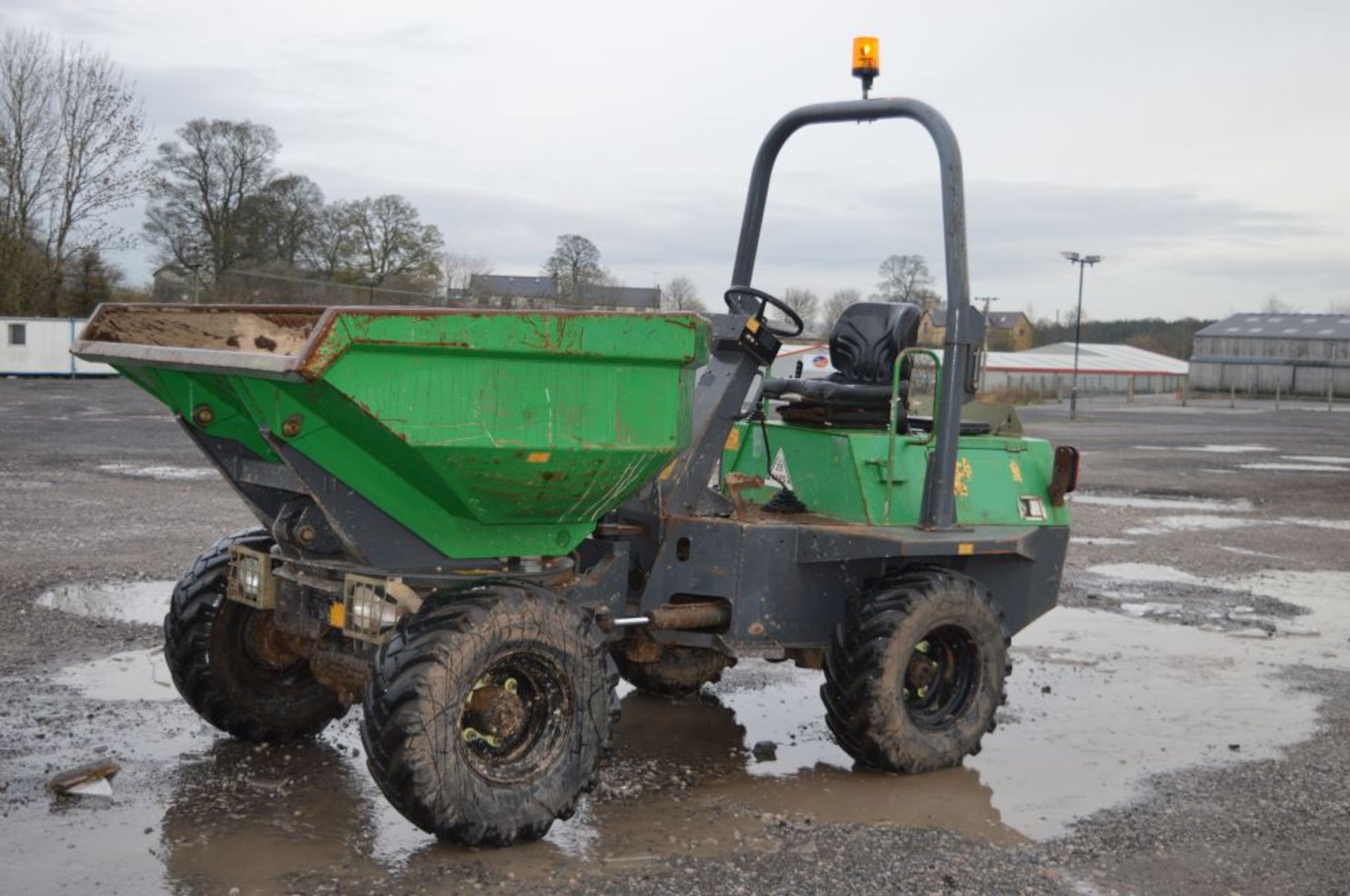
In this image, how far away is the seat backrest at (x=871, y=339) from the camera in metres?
6.73

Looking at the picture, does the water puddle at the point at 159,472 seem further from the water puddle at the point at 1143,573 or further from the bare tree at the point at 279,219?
the water puddle at the point at 1143,573

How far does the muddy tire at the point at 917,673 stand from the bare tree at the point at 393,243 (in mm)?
4335

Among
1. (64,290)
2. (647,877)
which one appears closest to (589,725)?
(647,877)

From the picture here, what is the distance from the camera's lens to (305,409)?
4.50 metres

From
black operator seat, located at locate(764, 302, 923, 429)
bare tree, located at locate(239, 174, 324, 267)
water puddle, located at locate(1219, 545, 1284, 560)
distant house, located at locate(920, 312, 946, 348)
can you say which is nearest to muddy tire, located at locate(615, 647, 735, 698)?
black operator seat, located at locate(764, 302, 923, 429)

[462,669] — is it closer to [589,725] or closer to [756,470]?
[589,725]

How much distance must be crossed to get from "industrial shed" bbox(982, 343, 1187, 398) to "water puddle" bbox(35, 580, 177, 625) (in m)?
51.2

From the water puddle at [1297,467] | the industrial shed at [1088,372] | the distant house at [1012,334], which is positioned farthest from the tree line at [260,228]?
the distant house at [1012,334]

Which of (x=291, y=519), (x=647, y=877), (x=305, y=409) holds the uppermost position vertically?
(x=305, y=409)

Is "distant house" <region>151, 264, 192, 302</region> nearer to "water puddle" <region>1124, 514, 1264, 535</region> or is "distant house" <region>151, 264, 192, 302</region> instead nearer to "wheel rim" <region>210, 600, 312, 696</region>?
"water puddle" <region>1124, 514, 1264, 535</region>

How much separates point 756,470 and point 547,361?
→ 2.20m

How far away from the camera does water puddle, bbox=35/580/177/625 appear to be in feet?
28.0

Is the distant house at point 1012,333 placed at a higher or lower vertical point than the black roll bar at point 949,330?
higher

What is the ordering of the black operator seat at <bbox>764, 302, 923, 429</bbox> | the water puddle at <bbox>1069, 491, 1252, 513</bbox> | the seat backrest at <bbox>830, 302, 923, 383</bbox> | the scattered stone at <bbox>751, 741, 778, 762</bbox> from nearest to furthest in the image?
the scattered stone at <bbox>751, 741, 778, 762</bbox>, the black operator seat at <bbox>764, 302, 923, 429</bbox>, the seat backrest at <bbox>830, 302, 923, 383</bbox>, the water puddle at <bbox>1069, 491, 1252, 513</bbox>
